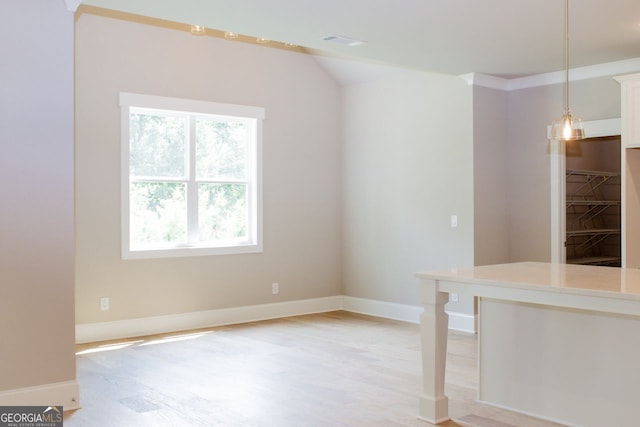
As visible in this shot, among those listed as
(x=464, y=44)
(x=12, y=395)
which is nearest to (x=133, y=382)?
(x=12, y=395)

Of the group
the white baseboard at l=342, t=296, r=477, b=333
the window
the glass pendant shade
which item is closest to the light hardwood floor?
the white baseboard at l=342, t=296, r=477, b=333

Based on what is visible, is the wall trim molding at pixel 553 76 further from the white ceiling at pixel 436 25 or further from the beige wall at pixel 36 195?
the beige wall at pixel 36 195

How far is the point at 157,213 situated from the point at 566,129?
4133 mm

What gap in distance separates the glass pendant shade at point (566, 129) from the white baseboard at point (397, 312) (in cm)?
301

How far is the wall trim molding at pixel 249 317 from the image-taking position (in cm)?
609

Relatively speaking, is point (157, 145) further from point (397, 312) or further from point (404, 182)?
point (397, 312)

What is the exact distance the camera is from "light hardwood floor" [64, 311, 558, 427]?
3.85 meters

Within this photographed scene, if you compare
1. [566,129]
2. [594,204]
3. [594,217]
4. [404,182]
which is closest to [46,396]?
[566,129]

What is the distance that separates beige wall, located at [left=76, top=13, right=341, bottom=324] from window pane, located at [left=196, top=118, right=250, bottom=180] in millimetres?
253

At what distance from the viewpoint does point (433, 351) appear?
379 cm

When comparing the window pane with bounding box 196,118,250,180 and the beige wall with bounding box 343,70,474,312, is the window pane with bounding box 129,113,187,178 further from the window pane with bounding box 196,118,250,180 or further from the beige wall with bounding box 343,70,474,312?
the beige wall with bounding box 343,70,474,312

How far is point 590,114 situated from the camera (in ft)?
20.1

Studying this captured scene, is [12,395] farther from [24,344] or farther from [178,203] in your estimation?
[178,203]

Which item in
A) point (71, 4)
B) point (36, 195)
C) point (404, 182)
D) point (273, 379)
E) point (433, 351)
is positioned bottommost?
point (273, 379)
